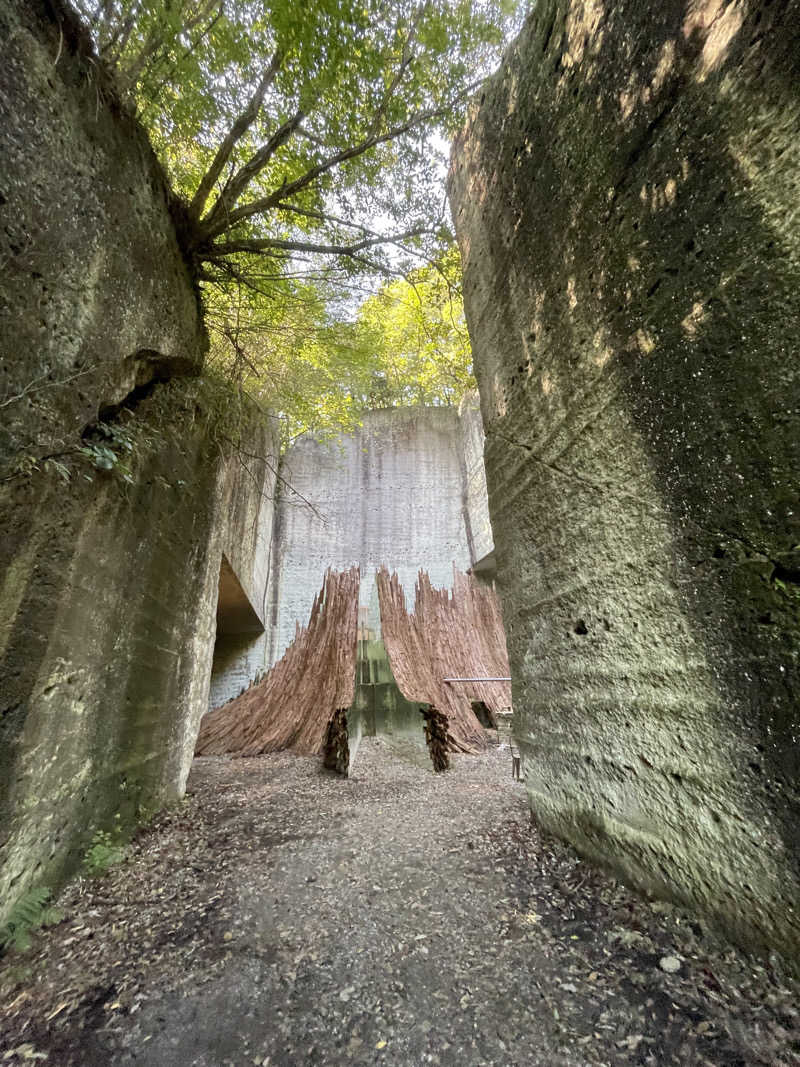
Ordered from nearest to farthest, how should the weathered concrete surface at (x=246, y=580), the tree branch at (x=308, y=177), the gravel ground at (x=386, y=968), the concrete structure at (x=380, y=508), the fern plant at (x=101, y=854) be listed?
1. the gravel ground at (x=386, y=968)
2. the fern plant at (x=101, y=854)
3. the tree branch at (x=308, y=177)
4. the weathered concrete surface at (x=246, y=580)
5. the concrete structure at (x=380, y=508)

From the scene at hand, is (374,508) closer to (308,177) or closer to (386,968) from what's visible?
(308,177)

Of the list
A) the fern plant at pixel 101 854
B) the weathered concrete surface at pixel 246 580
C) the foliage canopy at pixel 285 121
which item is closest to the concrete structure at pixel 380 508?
the weathered concrete surface at pixel 246 580

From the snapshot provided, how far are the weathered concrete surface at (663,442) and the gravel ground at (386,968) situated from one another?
0.64ft

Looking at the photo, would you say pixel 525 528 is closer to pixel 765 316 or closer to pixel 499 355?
pixel 499 355

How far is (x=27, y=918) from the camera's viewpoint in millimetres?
1741

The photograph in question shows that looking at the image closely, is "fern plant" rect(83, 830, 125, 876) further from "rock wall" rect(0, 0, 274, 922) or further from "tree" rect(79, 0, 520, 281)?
"tree" rect(79, 0, 520, 281)

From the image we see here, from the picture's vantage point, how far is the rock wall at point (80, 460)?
1800 mm

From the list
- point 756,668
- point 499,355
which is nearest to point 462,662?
point 499,355

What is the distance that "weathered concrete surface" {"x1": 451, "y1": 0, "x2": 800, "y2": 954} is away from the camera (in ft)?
4.05

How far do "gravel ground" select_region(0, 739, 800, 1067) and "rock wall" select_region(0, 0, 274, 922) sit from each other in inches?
20.0

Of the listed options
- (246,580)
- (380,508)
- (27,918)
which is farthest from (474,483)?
(27,918)

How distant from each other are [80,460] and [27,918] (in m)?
1.89

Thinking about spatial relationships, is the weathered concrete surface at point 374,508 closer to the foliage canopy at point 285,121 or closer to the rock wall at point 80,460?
the foliage canopy at point 285,121

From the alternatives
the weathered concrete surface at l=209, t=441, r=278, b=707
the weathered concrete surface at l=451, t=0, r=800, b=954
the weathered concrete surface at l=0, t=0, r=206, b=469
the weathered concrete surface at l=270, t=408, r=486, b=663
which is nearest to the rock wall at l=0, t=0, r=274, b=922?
the weathered concrete surface at l=0, t=0, r=206, b=469
